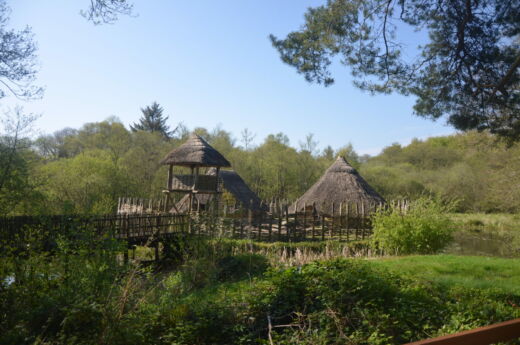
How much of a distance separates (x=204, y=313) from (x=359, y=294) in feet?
6.57

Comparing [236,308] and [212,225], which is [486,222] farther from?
[236,308]

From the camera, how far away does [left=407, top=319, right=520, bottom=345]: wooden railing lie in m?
2.11

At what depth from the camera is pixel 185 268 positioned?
863 cm

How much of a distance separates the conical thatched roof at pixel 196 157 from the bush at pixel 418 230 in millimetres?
8253

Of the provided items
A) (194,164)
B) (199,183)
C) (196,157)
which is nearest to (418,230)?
(199,183)

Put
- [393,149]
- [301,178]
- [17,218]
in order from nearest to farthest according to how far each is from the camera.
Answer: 1. [17,218]
2. [301,178]
3. [393,149]

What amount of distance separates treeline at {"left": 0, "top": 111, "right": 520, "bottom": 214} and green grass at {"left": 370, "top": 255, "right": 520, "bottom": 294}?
13.5 ft

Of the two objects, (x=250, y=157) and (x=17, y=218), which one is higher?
(x=250, y=157)

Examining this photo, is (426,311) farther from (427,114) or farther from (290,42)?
(290,42)

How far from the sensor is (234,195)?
22.7 meters

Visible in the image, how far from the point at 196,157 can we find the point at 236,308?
43.3 ft

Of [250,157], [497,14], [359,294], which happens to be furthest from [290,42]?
[250,157]

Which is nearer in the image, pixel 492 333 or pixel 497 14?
pixel 492 333

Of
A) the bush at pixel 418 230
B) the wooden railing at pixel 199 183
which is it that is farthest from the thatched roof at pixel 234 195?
the bush at pixel 418 230
